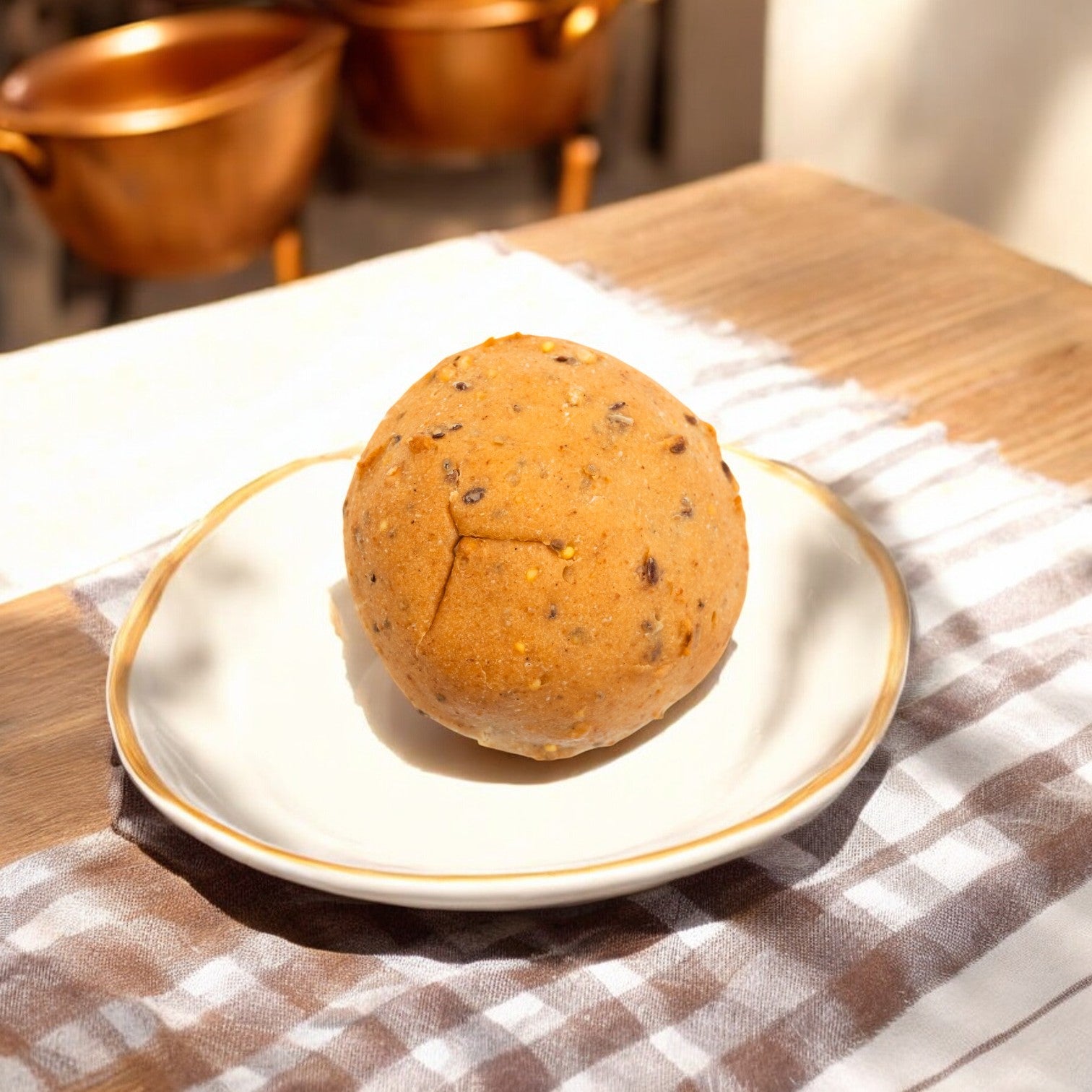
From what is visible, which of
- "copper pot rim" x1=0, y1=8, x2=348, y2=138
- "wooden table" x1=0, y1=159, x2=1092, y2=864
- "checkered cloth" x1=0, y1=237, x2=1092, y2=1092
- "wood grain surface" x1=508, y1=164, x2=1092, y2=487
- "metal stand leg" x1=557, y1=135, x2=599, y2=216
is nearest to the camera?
"checkered cloth" x1=0, y1=237, x2=1092, y2=1092

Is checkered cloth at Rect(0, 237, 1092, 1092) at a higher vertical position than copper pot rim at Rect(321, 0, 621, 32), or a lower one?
lower

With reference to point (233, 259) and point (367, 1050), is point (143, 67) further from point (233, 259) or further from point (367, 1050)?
point (367, 1050)

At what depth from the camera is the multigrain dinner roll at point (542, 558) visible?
638mm

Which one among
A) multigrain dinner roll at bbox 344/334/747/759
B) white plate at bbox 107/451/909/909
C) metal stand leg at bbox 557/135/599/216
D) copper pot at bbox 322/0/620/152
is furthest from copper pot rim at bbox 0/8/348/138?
multigrain dinner roll at bbox 344/334/747/759

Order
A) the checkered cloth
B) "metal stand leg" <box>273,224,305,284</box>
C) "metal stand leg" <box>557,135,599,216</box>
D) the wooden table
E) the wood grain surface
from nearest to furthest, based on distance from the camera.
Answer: the checkered cloth → the wooden table → the wood grain surface → "metal stand leg" <box>273,224,305,284</box> → "metal stand leg" <box>557,135,599,216</box>

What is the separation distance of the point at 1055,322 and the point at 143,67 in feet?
4.82

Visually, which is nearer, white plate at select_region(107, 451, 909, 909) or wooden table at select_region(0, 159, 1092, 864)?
white plate at select_region(107, 451, 909, 909)

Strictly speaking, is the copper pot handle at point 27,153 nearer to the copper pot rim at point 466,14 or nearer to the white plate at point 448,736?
the copper pot rim at point 466,14

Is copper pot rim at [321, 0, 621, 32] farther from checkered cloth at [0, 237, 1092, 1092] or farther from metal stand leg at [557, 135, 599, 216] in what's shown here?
checkered cloth at [0, 237, 1092, 1092]

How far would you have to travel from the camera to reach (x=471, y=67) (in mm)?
2100

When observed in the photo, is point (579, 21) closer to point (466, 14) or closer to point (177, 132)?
point (466, 14)

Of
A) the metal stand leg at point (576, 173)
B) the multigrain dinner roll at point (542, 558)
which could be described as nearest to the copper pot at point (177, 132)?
the metal stand leg at point (576, 173)

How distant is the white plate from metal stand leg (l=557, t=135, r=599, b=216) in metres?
1.79

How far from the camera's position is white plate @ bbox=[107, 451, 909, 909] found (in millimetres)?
585
